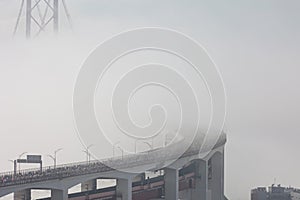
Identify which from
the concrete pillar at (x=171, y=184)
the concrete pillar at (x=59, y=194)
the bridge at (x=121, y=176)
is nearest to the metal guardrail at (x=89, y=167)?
the bridge at (x=121, y=176)

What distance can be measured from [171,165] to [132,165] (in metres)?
3.02

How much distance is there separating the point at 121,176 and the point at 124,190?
495mm

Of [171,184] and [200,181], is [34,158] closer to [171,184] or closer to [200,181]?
[171,184]

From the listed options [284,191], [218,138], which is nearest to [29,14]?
[218,138]

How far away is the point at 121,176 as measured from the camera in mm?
20797

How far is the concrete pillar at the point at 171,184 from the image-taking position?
2412 cm

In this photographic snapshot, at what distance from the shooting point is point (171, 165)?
80.2 ft

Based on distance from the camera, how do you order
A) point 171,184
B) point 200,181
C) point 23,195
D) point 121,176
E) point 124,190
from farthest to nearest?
point 200,181 → point 171,184 → point 124,190 → point 121,176 → point 23,195

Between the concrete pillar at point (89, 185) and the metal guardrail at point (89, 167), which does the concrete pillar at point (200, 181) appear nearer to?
the metal guardrail at point (89, 167)

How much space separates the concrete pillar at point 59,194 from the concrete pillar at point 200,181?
38.0 feet

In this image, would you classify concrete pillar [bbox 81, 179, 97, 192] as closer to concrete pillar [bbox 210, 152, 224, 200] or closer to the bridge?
the bridge

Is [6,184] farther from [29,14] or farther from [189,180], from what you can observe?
[29,14]

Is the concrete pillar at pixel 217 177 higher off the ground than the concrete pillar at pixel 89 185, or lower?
higher

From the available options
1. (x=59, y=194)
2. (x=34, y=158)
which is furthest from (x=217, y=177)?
(x=59, y=194)
